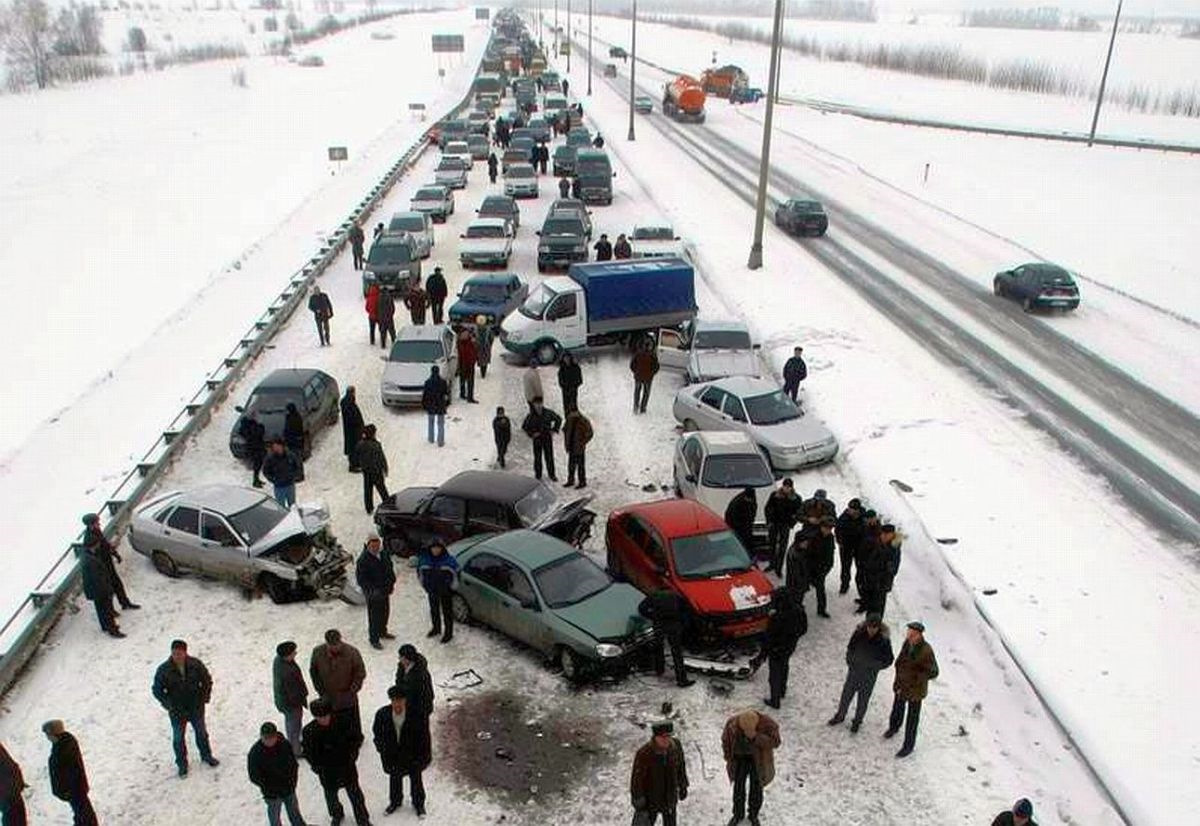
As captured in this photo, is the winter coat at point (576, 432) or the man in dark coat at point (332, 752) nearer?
the man in dark coat at point (332, 752)

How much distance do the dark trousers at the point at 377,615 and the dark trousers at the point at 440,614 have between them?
600 millimetres

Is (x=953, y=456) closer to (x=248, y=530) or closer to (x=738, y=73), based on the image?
(x=248, y=530)

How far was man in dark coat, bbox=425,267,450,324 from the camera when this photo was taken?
2445 centimetres

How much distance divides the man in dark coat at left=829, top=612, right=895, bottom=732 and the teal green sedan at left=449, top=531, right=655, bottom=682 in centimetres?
246

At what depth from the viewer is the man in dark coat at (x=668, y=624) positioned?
Result: 10859mm

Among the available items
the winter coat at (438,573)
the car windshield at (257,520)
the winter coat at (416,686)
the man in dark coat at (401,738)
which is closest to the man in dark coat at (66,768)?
the man in dark coat at (401,738)

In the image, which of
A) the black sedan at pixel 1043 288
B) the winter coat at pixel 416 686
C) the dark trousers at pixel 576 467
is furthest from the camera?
the black sedan at pixel 1043 288

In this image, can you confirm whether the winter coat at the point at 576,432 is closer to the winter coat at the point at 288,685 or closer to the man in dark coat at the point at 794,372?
the man in dark coat at the point at 794,372

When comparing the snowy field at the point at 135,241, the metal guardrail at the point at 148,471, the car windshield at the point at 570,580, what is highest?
the car windshield at the point at 570,580

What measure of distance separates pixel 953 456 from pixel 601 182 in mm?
25254

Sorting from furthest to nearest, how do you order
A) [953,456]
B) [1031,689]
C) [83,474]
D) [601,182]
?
[601,182] < [83,474] < [953,456] < [1031,689]

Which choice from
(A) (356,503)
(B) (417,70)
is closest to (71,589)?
(A) (356,503)

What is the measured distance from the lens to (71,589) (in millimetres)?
13234

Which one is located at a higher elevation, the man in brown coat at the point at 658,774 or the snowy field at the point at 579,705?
the man in brown coat at the point at 658,774
